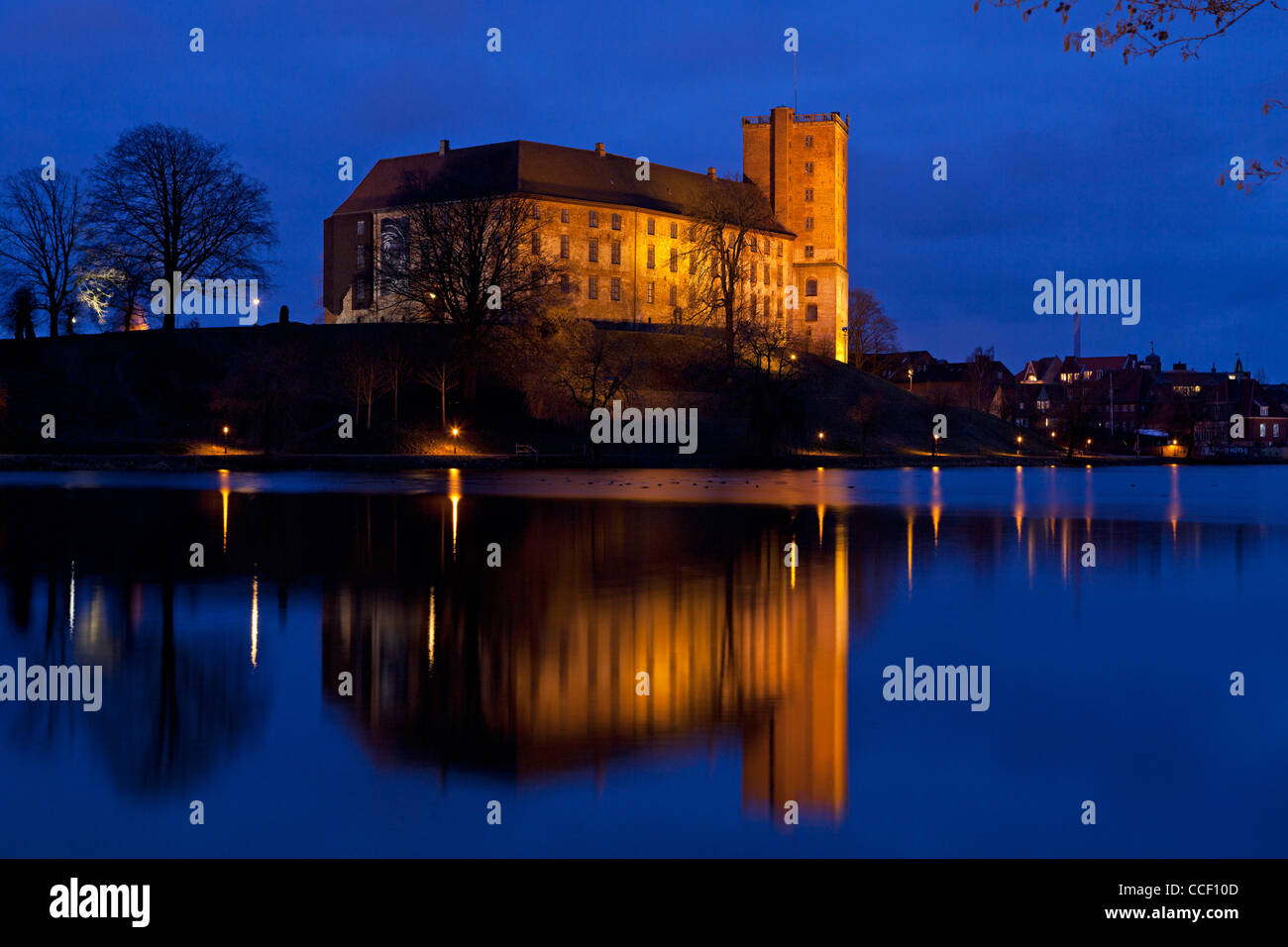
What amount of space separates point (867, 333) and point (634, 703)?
12069 cm

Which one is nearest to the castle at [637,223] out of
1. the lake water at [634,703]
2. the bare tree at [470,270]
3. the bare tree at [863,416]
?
the bare tree at [863,416]

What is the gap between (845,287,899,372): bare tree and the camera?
123625 millimetres

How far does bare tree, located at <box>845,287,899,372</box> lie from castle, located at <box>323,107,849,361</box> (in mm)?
5299

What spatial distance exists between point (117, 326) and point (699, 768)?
9123 cm

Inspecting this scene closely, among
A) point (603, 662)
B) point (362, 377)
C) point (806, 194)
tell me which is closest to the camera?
point (603, 662)

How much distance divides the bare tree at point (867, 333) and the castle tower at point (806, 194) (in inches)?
304

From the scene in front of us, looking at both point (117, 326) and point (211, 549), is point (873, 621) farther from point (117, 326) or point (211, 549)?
point (117, 326)

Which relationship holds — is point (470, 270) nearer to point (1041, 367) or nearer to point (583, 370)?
point (583, 370)

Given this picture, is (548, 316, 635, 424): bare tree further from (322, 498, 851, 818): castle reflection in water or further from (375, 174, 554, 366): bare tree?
(322, 498, 851, 818): castle reflection in water

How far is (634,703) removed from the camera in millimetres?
8094

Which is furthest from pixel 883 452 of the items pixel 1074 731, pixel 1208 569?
pixel 1074 731

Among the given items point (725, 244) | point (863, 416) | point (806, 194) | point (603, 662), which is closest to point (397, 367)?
point (725, 244)

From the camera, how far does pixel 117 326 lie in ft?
287

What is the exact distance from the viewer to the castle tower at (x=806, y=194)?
113938 mm
